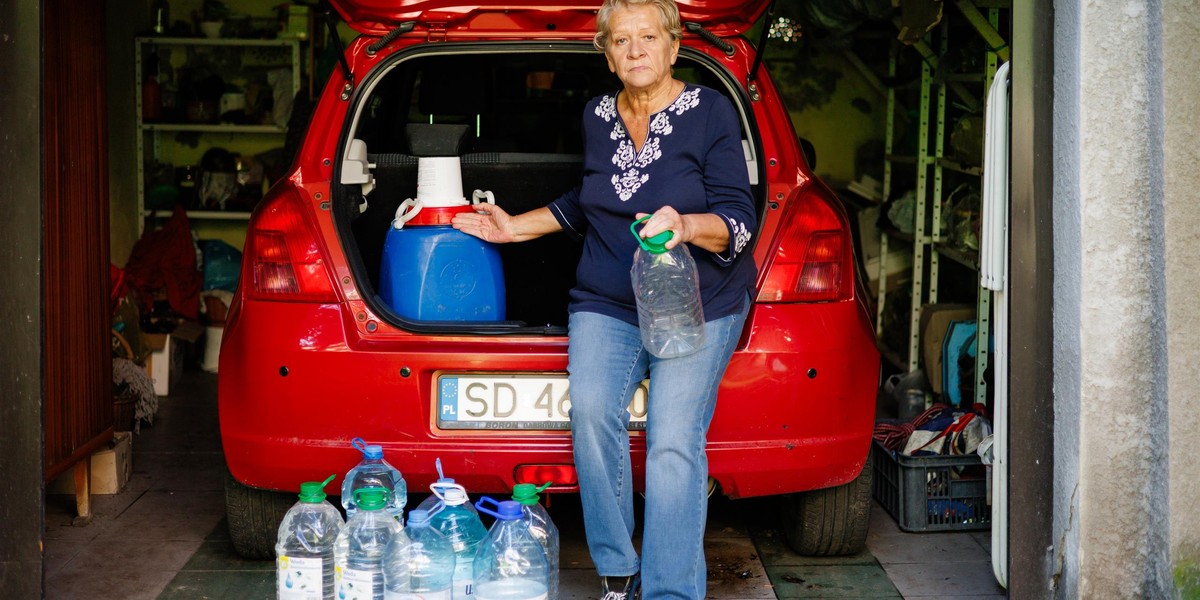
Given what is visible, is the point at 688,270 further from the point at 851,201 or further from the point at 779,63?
the point at 779,63

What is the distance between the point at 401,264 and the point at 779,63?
579cm

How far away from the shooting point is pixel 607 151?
3404mm

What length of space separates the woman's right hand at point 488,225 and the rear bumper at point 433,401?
0.37 m

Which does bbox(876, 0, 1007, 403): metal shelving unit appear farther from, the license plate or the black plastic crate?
the license plate

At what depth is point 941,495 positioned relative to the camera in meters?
4.35

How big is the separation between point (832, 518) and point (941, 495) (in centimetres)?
65

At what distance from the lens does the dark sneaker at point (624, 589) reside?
132 inches

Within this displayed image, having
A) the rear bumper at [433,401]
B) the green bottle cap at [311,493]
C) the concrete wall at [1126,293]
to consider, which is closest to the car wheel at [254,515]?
the rear bumper at [433,401]

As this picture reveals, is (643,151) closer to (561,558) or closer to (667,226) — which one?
(667,226)

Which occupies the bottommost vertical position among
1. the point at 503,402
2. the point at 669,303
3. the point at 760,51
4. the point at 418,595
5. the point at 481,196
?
the point at 418,595

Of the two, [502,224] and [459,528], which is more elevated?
[502,224]

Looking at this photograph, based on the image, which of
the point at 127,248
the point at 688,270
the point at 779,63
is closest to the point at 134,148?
the point at 127,248

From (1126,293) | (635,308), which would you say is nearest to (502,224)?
(635,308)

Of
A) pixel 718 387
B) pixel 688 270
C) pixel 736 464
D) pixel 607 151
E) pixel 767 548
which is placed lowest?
pixel 767 548
